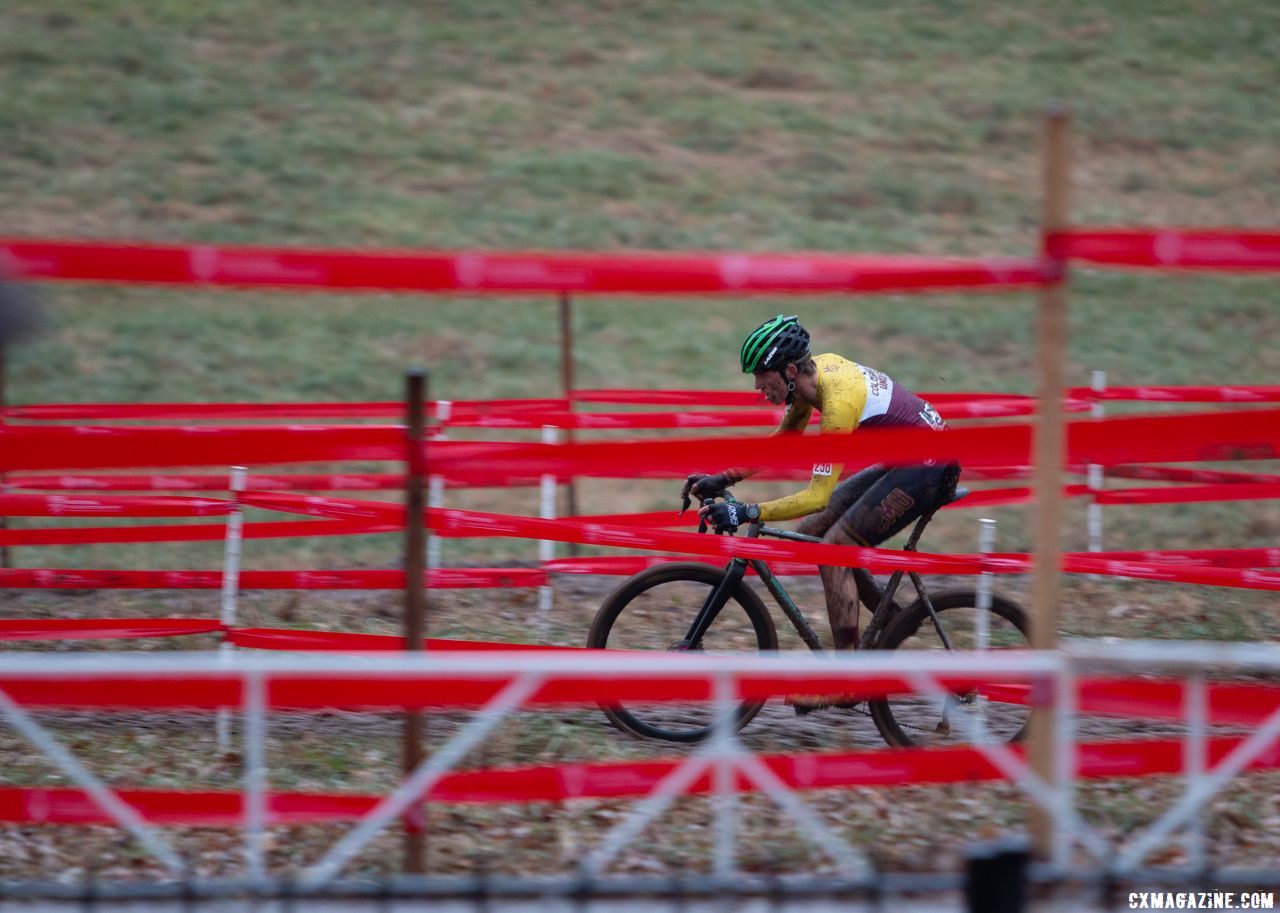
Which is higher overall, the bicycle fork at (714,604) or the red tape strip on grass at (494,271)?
the red tape strip on grass at (494,271)

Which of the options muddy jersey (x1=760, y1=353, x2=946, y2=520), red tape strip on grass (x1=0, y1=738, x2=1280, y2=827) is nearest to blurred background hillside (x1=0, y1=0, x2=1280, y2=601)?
muddy jersey (x1=760, y1=353, x2=946, y2=520)

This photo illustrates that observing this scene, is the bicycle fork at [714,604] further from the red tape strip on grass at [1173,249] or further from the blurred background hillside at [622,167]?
the blurred background hillside at [622,167]

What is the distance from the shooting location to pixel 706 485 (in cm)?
621

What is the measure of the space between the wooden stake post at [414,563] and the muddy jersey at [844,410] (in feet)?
6.39

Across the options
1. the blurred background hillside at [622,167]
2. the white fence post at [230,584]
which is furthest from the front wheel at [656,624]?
the blurred background hillside at [622,167]

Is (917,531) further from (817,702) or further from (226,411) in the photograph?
(226,411)

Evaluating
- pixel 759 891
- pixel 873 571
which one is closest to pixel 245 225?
pixel 873 571

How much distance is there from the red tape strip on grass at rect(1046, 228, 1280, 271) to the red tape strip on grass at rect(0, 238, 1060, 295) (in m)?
0.16

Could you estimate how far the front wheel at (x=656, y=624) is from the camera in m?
6.14

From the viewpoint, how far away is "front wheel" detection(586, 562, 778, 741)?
6145 mm

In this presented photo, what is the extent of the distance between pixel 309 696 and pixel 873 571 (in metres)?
2.65

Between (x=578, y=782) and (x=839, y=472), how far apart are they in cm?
180

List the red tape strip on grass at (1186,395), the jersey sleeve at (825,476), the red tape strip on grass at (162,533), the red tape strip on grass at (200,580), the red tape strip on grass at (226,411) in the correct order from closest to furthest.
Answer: the jersey sleeve at (825,476), the red tape strip on grass at (200,580), the red tape strip on grass at (162,533), the red tape strip on grass at (226,411), the red tape strip on grass at (1186,395)

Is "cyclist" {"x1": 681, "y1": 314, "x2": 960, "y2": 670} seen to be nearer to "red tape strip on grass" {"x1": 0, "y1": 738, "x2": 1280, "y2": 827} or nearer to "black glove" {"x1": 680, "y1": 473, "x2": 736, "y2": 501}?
"black glove" {"x1": 680, "y1": 473, "x2": 736, "y2": 501}
